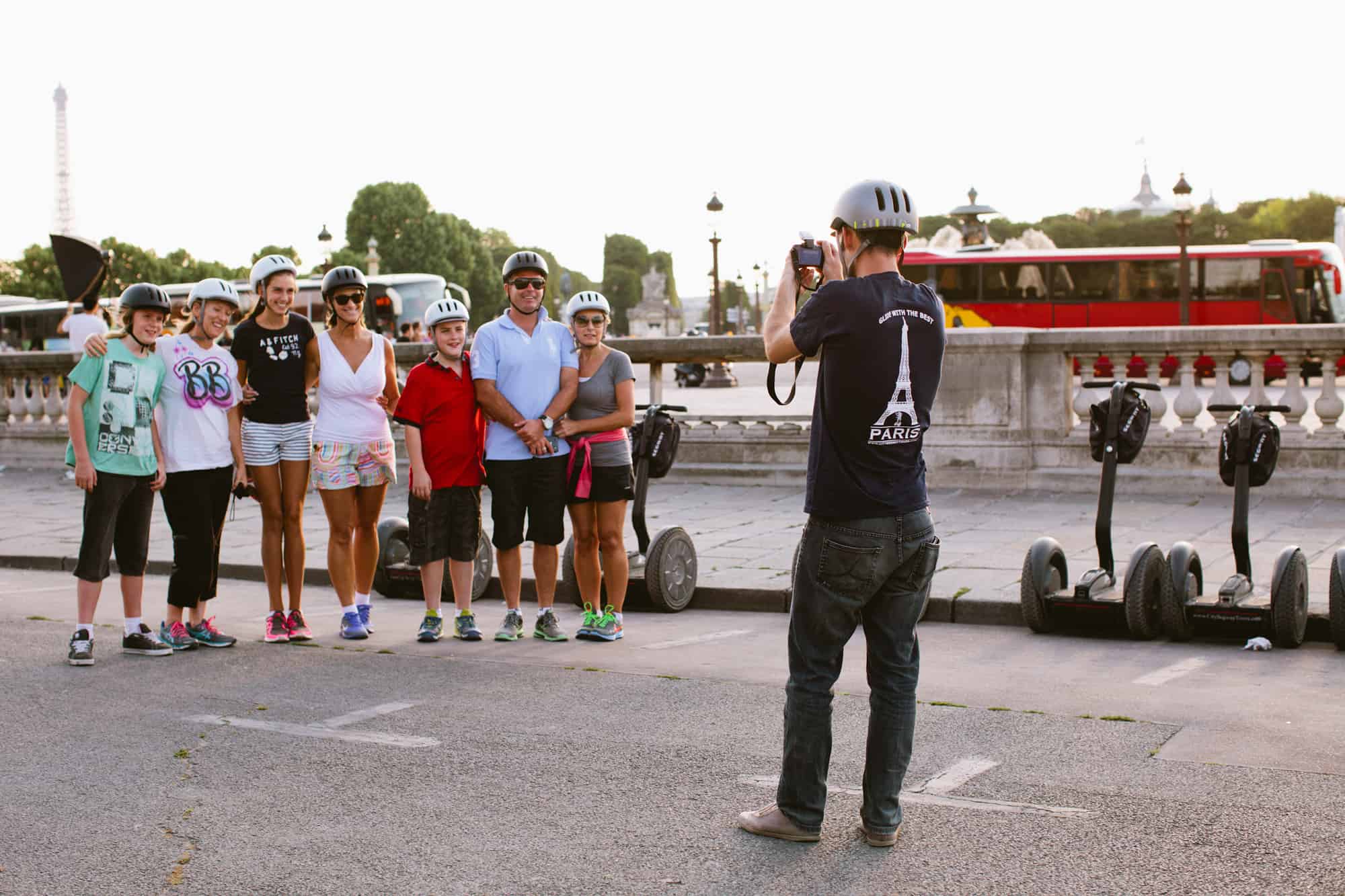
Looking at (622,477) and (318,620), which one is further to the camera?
(318,620)

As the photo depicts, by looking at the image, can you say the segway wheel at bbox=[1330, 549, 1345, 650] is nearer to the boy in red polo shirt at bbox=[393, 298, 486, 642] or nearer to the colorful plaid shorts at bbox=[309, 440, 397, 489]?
the boy in red polo shirt at bbox=[393, 298, 486, 642]

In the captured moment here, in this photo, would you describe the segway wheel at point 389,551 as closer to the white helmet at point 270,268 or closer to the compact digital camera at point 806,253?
the white helmet at point 270,268

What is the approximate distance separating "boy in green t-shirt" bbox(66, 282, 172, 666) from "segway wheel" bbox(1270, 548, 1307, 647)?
519 cm

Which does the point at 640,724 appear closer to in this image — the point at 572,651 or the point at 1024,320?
the point at 572,651

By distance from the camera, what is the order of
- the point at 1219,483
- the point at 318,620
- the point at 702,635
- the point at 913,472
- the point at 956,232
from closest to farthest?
the point at 913,472, the point at 702,635, the point at 318,620, the point at 1219,483, the point at 956,232

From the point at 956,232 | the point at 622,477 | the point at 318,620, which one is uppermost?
the point at 956,232

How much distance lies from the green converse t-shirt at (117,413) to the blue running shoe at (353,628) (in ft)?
3.91

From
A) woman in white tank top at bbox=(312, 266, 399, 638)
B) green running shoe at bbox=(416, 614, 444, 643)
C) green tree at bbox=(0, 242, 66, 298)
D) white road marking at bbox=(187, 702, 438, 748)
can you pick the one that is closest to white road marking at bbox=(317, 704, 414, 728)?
white road marking at bbox=(187, 702, 438, 748)

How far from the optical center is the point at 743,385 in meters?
40.3

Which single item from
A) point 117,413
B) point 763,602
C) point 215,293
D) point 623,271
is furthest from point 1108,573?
point 623,271

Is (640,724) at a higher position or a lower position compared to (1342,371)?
lower

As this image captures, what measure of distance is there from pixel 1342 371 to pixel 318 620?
8.67 m

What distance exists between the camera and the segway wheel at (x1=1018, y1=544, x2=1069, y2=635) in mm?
7168

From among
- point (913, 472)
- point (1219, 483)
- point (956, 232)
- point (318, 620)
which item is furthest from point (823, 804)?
point (956, 232)
